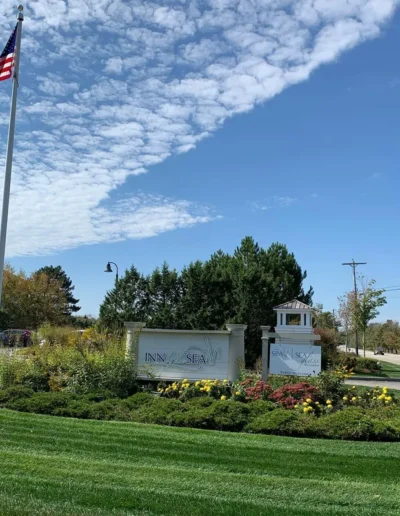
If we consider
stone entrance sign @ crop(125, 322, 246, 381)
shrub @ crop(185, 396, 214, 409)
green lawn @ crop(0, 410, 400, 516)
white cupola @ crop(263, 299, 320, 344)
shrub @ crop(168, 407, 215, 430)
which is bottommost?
green lawn @ crop(0, 410, 400, 516)

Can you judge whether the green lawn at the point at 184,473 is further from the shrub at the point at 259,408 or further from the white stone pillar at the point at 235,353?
the white stone pillar at the point at 235,353

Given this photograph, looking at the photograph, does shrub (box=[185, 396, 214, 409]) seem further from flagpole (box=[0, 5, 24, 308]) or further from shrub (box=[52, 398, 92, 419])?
flagpole (box=[0, 5, 24, 308])

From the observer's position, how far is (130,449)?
7.06 m

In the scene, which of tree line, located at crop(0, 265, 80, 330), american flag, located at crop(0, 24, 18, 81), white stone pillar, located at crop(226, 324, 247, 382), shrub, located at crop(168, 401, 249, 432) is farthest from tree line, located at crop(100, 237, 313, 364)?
tree line, located at crop(0, 265, 80, 330)

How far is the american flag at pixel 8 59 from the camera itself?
38.3 feet

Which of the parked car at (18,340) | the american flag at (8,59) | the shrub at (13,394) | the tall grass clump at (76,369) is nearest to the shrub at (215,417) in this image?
the tall grass clump at (76,369)

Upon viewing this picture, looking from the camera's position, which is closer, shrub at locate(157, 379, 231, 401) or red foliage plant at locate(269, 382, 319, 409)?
red foliage plant at locate(269, 382, 319, 409)

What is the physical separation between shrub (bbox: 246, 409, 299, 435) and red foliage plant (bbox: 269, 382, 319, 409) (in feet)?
A: 4.11

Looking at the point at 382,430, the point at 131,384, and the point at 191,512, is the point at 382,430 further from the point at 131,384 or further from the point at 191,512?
the point at 131,384

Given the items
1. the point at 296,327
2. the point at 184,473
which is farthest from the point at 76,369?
the point at 296,327

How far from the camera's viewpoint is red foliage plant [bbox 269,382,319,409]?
10195 mm

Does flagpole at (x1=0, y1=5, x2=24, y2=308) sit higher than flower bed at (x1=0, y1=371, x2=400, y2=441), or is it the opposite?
flagpole at (x1=0, y1=5, x2=24, y2=308)

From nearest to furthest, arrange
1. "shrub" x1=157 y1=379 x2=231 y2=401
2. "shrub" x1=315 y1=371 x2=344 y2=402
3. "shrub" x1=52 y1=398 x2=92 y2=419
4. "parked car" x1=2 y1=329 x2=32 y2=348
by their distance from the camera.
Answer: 1. "shrub" x1=52 y1=398 x2=92 y2=419
2. "shrub" x1=315 y1=371 x2=344 y2=402
3. "shrub" x1=157 y1=379 x2=231 y2=401
4. "parked car" x1=2 y1=329 x2=32 y2=348

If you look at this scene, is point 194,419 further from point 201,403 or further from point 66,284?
point 66,284
